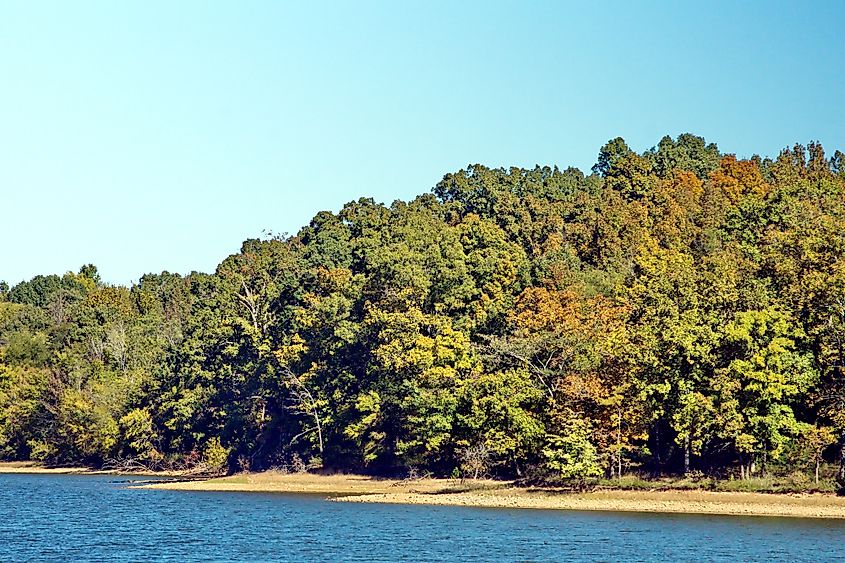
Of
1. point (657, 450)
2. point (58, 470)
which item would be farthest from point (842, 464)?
point (58, 470)

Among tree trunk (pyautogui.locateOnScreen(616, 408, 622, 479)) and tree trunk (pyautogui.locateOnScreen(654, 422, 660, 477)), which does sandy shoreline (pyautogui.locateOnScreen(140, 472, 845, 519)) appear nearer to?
tree trunk (pyautogui.locateOnScreen(616, 408, 622, 479))

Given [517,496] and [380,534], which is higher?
[517,496]

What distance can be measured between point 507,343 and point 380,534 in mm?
30271

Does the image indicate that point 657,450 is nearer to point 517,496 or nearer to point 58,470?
point 517,496

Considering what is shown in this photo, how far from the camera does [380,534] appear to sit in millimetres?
64312

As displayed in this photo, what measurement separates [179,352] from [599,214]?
154 ft

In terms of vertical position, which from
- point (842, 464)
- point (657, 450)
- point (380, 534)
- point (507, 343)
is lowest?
point (380, 534)

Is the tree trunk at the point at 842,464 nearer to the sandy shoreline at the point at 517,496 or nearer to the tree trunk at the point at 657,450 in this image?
the sandy shoreline at the point at 517,496

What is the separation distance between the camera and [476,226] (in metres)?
113

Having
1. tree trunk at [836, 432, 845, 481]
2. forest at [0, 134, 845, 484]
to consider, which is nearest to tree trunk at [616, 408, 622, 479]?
forest at [0, 134, 845, 484]

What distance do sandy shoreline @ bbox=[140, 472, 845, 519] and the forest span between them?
8.30ft

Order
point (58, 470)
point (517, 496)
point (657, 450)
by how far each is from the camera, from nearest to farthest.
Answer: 1. point (517, 496)
2. point (657, 450)
3. point (58, 470)

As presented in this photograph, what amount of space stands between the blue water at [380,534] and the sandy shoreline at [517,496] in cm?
333

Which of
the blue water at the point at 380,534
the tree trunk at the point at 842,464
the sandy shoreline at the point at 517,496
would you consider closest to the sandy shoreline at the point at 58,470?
the sandy shoreline at the point at 517,496
